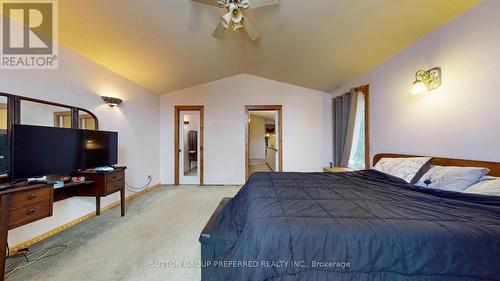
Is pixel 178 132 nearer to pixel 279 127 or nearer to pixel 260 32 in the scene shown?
pixel 279 127

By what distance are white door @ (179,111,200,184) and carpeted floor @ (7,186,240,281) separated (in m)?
1.68

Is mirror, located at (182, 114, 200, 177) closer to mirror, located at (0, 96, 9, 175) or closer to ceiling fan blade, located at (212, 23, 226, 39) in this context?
ceiling fan blade, located at (212, 23, 226, 39)

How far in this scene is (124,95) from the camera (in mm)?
3625

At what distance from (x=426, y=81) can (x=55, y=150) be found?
4.17m

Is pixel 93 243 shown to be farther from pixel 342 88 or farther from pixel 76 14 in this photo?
pixel 342 88

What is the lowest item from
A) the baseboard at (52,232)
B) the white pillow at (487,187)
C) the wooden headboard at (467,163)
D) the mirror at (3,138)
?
the baseboard at (52,232)

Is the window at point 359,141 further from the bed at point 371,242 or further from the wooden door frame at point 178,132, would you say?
the wooden door frame at point 178,132

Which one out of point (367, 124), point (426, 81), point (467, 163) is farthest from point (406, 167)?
point (367, 124)

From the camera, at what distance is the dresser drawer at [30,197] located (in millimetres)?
1538

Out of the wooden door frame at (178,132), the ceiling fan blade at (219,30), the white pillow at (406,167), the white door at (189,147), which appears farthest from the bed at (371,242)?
the white door at (189,147)

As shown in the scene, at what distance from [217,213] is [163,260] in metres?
0.69

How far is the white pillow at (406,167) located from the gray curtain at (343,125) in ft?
4.61

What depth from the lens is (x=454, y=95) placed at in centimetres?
189

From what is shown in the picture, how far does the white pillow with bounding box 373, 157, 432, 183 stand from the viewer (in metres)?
1.98
